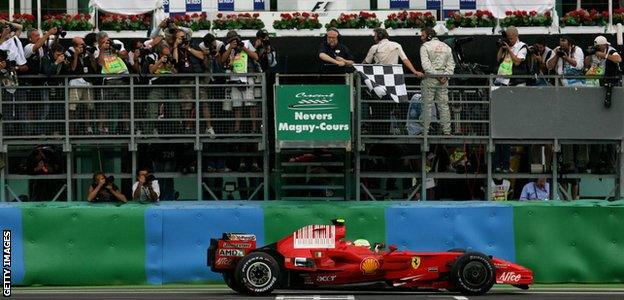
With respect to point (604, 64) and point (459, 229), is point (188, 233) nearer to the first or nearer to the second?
point (459, 229)

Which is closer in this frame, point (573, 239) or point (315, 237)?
point (315, 237)

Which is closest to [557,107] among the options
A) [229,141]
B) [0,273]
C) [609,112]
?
[609,112]

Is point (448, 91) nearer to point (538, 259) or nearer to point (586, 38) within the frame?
point (538, 259)

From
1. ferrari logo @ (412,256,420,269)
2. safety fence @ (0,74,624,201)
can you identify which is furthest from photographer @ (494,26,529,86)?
ferrari logo @ (412,256,420,269)

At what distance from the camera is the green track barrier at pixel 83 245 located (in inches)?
810

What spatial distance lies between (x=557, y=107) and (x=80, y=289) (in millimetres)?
8128

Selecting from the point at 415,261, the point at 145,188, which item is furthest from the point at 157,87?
the point at 415,261

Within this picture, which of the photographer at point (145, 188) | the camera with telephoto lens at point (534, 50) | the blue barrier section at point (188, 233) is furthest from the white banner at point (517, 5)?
the photographer at point (145, 188)

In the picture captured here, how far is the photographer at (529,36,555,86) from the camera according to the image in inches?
899

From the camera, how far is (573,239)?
68.2 ft

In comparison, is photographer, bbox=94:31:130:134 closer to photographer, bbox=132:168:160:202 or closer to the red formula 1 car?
photographer, bbox=132:168:160:202

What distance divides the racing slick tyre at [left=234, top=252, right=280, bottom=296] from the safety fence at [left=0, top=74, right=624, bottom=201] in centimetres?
466

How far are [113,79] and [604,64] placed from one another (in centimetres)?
781

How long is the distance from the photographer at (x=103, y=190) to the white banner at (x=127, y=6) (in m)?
6.43
